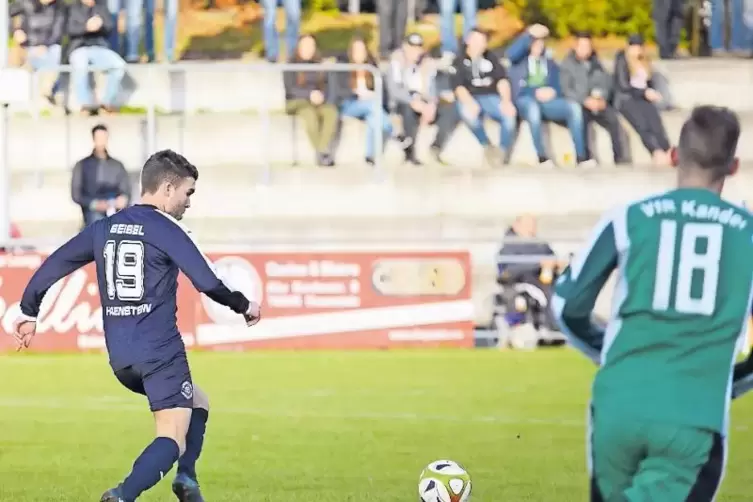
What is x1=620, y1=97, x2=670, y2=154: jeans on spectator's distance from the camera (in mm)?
23125

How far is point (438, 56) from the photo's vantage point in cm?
2447

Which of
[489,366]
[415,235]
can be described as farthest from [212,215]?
[489,366]

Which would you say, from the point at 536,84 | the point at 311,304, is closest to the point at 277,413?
the point at 311,304

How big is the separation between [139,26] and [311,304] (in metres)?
6.23

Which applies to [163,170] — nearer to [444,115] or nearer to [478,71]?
[478,71]

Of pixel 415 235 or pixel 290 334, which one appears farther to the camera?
pixel 415 235

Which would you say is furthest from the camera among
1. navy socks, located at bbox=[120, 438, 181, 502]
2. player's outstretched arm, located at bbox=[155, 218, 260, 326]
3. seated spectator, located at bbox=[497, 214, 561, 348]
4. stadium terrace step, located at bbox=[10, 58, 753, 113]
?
stadium terrace step, located at bbox=[10, 58, 753, 113]

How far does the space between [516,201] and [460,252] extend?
420cm

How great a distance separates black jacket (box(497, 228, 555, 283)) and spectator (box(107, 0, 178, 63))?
6.35 m

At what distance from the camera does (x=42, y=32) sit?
22.8 metres

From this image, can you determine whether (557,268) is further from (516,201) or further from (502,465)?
(502,465)

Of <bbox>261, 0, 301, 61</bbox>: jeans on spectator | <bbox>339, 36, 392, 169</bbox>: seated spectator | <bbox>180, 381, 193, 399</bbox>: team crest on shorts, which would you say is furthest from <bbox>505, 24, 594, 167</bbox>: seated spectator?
<bbox>180, 381, 193, 399</bbox>: team crest on shorts

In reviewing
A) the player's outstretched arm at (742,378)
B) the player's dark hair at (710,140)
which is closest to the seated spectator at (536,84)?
the player's outstretched arm at (742,378)

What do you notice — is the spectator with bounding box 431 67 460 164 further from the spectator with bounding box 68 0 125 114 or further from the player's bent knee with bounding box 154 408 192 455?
the player's bent knee with bounding box 154 408 192 455
